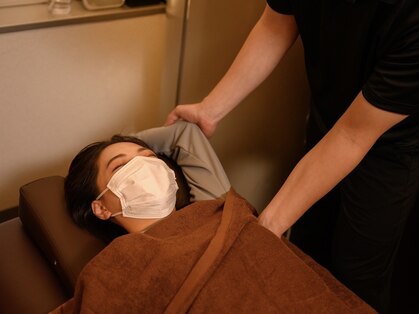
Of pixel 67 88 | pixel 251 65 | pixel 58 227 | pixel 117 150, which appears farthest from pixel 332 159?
pixel 67 88

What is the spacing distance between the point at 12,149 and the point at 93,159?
0.70 meters

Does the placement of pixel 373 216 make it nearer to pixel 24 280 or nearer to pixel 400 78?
pixel 400 78

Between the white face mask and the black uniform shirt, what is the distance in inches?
18.6

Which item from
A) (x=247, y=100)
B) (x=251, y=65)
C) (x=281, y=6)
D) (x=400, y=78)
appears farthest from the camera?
(x=247, y=100)

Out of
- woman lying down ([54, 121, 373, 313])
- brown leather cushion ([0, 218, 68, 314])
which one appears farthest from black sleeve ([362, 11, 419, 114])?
brown leather cushion ([0, 218, 68, 314])

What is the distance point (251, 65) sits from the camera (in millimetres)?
1362

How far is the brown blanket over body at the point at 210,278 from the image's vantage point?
106 centimetres

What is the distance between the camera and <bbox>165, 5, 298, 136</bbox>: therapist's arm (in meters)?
1.32

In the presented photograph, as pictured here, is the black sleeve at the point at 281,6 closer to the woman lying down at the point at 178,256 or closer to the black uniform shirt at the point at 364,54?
the black uniform shirt at the point at 364,54

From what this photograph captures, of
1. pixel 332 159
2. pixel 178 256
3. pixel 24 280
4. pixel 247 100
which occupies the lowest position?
pixel 24 280

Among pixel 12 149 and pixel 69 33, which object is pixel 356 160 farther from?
pixel 12 149

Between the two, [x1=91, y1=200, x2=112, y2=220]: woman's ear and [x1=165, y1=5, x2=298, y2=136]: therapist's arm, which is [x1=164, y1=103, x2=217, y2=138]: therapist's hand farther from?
[x1=91, y1=200, x2=112, y2=220]: woman's ear

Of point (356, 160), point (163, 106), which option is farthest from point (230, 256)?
point (163, 106)

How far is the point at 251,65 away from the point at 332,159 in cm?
42
